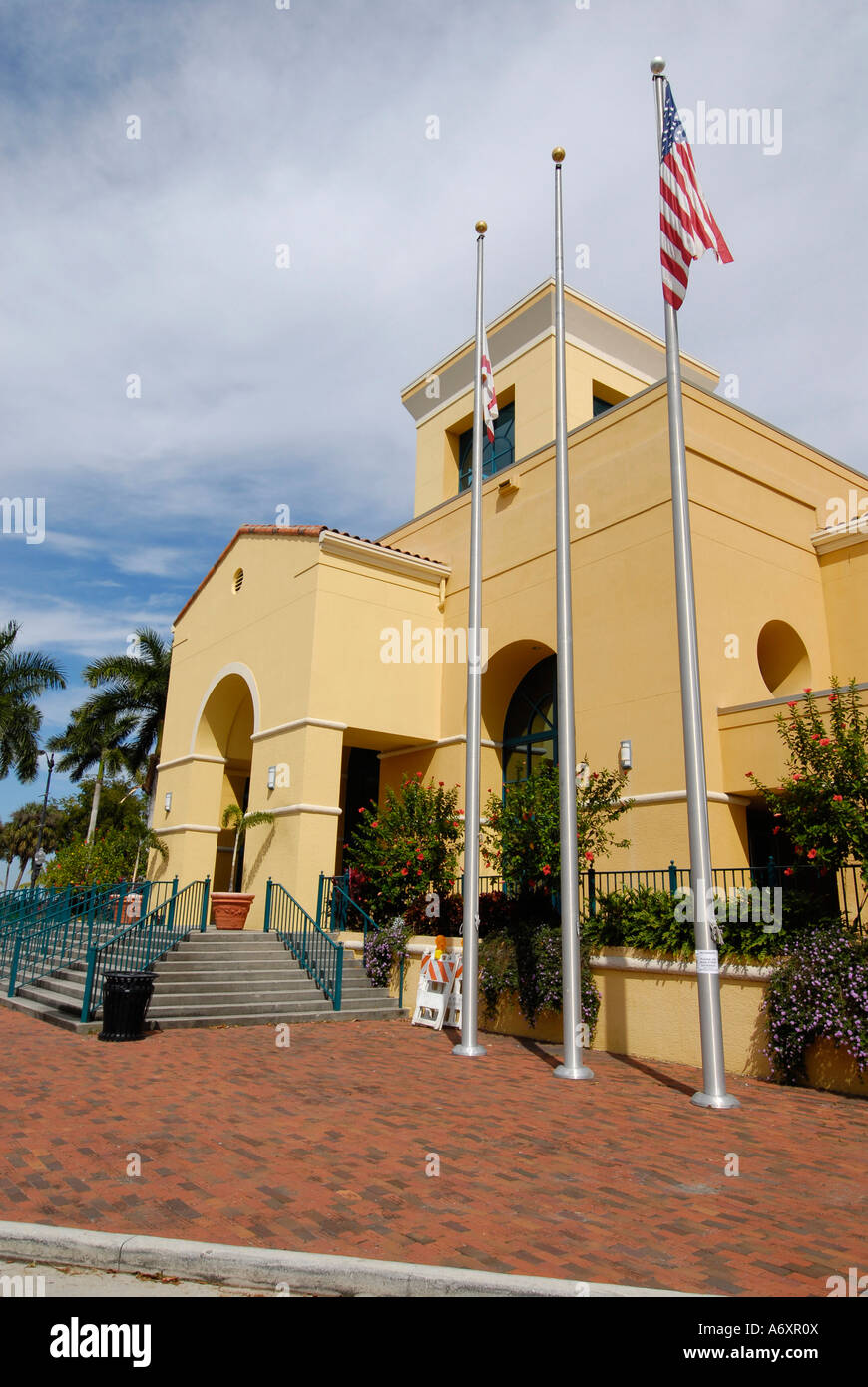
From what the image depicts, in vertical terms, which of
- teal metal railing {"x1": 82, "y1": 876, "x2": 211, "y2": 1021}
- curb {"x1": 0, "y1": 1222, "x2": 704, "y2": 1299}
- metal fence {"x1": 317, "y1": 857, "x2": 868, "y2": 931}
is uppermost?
metal fence {"x1": 317, "y1": 857, "x2": 868, "y2": 931}

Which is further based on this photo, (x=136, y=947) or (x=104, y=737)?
(x=104, y=737)


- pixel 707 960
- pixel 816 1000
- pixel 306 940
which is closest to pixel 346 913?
pixel 306 940

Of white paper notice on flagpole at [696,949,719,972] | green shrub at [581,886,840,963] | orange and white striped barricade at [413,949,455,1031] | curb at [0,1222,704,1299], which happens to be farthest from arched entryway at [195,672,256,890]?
curb at [0,1222,704,1299]

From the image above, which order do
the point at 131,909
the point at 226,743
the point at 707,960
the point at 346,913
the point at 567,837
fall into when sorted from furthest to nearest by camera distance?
the point at 226,743
the point at 131,909
the point at 346,913
the point at 567,837
the point at 707,960

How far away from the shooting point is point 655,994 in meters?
11.0

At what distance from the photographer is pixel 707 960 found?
28.1ft

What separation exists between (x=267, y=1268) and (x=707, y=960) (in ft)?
18.3

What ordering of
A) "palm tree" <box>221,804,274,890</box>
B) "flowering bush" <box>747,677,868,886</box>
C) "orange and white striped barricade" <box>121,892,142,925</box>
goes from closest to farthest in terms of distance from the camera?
"flowering bush" <box>747,677,868,886</box>, "palm tree" <box>221,804,274,890</box>, "orange and white striped barricade" <box>121,892,142,925</box>

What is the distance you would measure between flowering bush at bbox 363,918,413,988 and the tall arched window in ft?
13.7

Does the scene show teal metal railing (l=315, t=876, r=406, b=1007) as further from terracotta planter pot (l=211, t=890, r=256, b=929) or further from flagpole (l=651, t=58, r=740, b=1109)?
flagpole (l=651, t=58, r=740, b=1109)

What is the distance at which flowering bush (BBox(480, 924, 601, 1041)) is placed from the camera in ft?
38.5

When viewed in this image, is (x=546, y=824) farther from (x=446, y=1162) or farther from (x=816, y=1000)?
(x=446, y=1162)

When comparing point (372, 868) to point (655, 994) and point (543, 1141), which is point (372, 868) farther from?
point (543, 1141)
